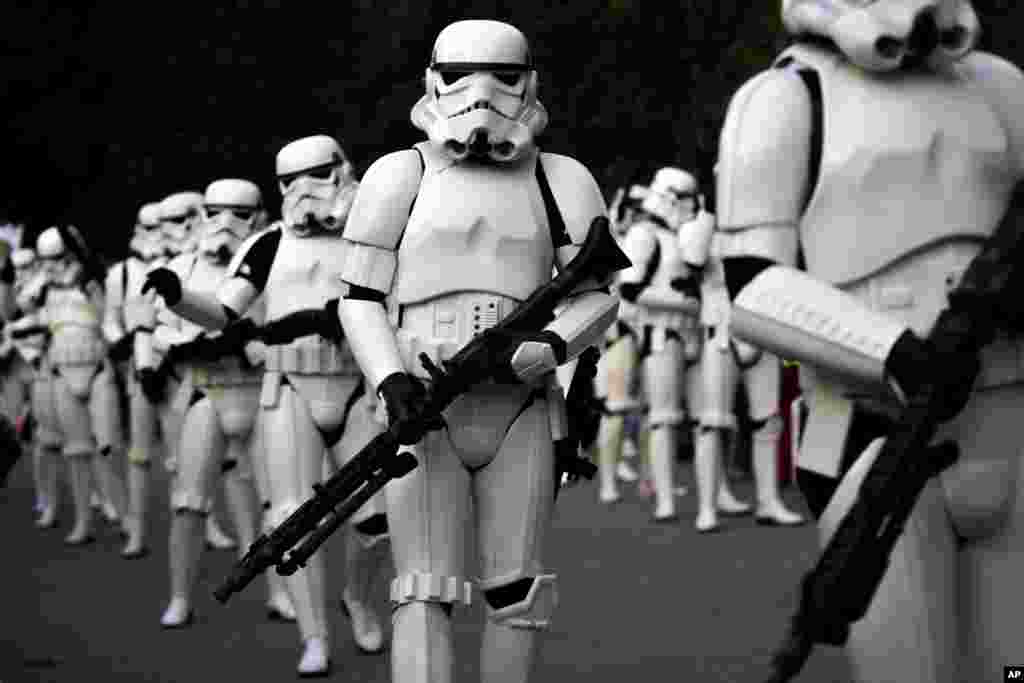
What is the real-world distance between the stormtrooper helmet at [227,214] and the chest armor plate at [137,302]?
1794 millimetres

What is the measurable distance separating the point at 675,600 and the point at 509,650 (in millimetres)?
5210

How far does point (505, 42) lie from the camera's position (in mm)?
6590

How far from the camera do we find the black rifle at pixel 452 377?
6.34 metres

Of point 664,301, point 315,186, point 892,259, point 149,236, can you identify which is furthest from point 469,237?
point 664,301

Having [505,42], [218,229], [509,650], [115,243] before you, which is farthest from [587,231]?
[115,243]

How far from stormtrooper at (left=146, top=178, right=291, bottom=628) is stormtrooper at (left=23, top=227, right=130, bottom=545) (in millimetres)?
4695

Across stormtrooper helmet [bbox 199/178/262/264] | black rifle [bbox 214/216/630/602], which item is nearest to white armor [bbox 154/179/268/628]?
stormtrooper helmet [bbox 199/178/262/264]

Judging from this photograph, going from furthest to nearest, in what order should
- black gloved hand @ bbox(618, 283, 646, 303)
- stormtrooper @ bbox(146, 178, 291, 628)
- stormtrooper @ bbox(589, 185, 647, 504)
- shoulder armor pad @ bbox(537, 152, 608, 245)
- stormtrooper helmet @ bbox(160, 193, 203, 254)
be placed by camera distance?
stormtrooper @ bbox(589, 185, 647, 504) → black gloved hand @ bbox(618, 283, 646, 303) → stormtrooper helmet @ bbox(160, 193, 203, 254) → stormtrooper @ bbox(146, 178, 291, 628) → shoulder armor pad @ bbox(537, 152, 608, 245)

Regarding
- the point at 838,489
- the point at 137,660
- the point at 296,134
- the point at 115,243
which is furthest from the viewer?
the point at 115,243

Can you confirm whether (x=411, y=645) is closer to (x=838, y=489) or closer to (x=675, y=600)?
(x=838, y=489)

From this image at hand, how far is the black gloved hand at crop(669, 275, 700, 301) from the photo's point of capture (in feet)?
49.4

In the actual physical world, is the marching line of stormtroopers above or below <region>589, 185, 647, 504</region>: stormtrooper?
above

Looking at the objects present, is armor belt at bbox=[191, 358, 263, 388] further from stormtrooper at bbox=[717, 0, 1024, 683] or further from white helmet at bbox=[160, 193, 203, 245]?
stormtrooper at bbox=[717, 0, 1024, 683]

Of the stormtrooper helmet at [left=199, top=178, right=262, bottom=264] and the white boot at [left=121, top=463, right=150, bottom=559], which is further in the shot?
the white boot at [left=121, top=463, right=150, bottom=559]
